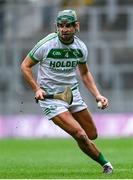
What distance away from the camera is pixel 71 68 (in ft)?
47.6

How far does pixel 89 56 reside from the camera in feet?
107

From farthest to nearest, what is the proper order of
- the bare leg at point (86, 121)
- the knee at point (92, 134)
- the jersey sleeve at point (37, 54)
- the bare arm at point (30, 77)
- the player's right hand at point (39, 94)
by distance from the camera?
the knee at point (92, 134) < the bare leg at point (86, 121) < the jersey sleeve at point (37, 54) < the bare arm at point (30, 77) < the player's right hand at point (39, 94)

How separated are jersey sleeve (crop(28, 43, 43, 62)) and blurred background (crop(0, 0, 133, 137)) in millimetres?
15424

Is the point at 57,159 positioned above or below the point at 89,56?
above

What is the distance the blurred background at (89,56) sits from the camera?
30828mm

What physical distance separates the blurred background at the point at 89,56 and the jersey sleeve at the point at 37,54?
50.6 ft

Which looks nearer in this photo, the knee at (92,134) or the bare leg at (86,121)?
the bare leg at (86,121)

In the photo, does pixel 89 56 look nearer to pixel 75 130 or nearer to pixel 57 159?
pixel 57 159

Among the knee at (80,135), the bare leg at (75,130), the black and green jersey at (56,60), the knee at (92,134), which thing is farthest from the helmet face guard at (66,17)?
the knee at (92,134)

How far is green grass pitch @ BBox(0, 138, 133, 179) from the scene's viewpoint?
1440 cm

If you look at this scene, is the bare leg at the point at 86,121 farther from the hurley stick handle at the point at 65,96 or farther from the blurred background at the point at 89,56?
the blurred background at the point at 89,56

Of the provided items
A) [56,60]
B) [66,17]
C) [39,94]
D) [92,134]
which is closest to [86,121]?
[92,134]

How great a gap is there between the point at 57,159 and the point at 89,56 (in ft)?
43.7

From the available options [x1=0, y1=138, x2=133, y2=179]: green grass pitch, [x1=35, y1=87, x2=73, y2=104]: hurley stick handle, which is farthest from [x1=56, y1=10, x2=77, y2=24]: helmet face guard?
[x1=0, y1=138, x2=133, y2=179]: green grass pitch
